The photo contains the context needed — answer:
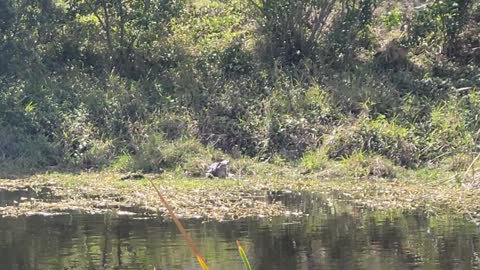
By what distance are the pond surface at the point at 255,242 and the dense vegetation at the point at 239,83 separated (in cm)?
542

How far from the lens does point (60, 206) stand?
1266cm

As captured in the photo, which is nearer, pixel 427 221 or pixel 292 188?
pixel 427 221

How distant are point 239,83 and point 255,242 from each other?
10.4m

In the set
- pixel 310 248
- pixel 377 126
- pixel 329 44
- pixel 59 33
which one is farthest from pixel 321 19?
pixel 310 248

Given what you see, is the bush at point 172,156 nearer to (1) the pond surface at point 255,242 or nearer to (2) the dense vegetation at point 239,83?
(2) the dense vegetation at point 239,83

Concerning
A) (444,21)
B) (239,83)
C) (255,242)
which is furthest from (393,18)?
(255,242)

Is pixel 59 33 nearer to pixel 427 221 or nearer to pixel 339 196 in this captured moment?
pixel 339 196

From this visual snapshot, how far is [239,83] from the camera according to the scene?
66.5 feet

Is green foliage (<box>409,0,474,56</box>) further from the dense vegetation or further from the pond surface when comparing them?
the pond surface

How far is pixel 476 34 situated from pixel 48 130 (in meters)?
10.5

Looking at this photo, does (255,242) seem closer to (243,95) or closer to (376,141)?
(376,141)

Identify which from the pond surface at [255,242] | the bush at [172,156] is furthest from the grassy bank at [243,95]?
the pond surface at [255,242]

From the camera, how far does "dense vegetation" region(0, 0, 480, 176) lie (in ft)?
58.8

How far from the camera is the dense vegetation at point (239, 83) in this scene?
58.8 feet
